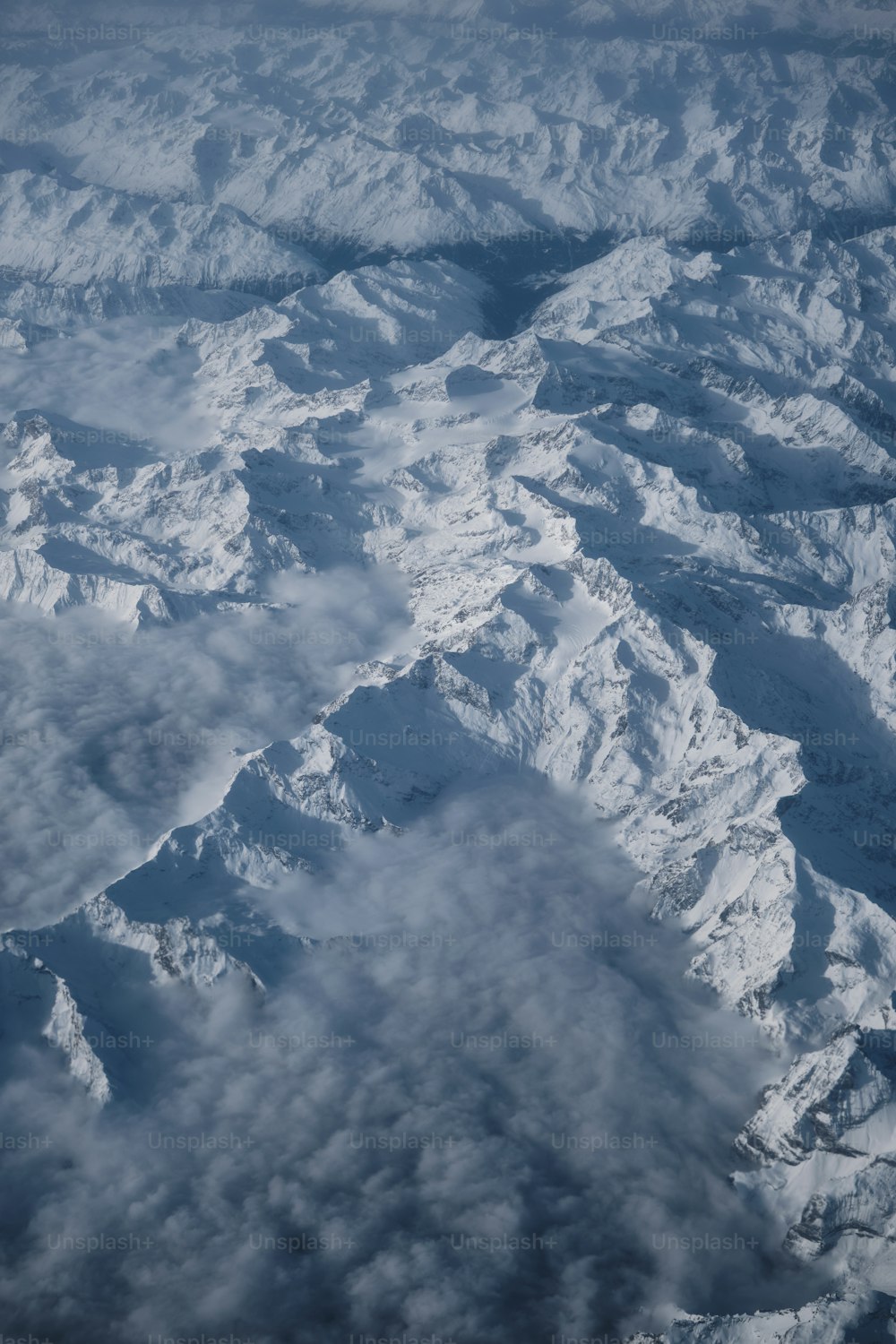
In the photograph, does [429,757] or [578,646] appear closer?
[429,757]

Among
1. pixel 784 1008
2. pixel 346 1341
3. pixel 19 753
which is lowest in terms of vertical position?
pixel 19 753

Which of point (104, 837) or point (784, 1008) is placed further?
point (104, 837)

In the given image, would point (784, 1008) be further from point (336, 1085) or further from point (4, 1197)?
point (4, 1197)

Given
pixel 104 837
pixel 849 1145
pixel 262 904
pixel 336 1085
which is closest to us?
pixel 849 1145

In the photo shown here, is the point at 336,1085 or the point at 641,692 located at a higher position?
the point at 641,692

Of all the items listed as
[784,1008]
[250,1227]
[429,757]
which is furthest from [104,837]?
[784,1008]

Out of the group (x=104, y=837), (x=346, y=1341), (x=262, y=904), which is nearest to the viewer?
(x=346, y=1341)

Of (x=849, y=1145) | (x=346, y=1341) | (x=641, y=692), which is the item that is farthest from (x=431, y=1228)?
(x=641, y=692)

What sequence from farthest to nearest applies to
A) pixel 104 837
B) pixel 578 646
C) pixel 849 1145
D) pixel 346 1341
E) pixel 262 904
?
pixel 578 646 → pixel 104 837 → pixel 262 904 → pixel 849 1145 → pixel 346 1341

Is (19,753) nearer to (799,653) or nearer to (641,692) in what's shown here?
(641,692)
